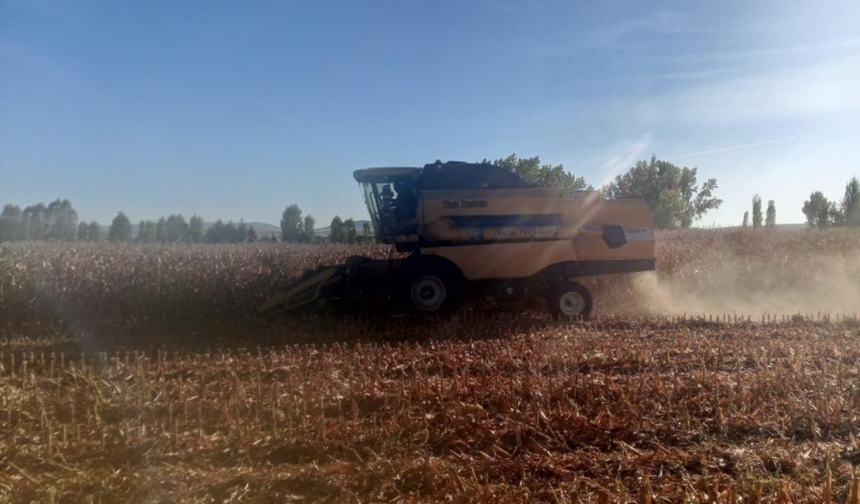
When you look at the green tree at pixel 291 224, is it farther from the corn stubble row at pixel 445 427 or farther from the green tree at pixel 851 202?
the green tree at pixel 851 202

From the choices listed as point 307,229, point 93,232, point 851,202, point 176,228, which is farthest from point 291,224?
point 851,202

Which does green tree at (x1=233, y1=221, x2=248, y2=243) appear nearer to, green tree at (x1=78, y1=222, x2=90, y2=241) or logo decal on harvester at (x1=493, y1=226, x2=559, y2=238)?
green tree at (x1=78, y1=222, x2=90, y2=241)

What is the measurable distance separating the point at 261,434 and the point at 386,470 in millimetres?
1051

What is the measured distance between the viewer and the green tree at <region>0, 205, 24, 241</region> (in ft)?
41.1

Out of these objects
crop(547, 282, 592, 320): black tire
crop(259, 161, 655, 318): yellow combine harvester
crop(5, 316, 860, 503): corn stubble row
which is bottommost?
crop(5, 316, 860, 503): corn stubble row

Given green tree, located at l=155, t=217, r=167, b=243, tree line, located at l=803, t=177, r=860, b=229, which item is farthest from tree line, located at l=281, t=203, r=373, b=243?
tree line, located at l=803, t=177, r=860, b=229

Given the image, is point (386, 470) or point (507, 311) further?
point (507, 311)

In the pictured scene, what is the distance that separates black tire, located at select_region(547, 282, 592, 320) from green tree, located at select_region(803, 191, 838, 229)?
122ft

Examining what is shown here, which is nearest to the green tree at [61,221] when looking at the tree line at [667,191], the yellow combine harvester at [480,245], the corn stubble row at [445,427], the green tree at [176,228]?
the green tree at [176,228]

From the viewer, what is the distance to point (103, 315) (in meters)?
10.2

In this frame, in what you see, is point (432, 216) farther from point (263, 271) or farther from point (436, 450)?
point (436, 450)

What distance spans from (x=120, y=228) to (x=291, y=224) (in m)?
7.96

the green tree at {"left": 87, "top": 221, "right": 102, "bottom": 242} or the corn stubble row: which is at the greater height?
the green tree at {"left": 87, "top": 221, "right": 102, "bottom": 242}

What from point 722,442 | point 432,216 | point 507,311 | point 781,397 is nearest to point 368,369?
point 722,442
